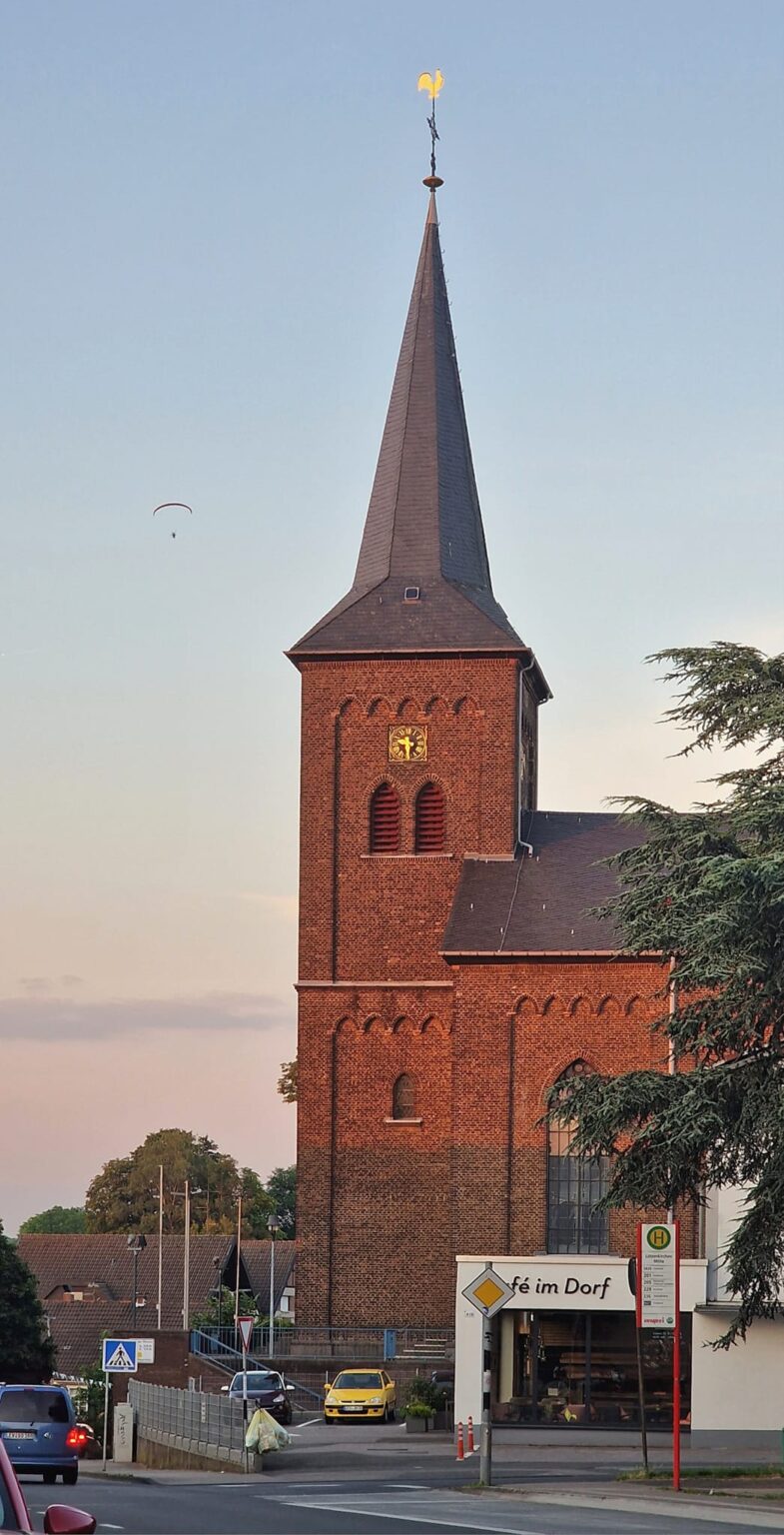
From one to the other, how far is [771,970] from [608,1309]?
20.7m

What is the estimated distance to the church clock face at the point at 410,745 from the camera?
183 ft

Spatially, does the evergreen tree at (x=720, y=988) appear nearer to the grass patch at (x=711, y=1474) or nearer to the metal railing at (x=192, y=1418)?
the grass patch at (x=711, y=1474)

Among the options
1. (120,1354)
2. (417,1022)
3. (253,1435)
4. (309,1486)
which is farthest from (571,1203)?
(309,1486)

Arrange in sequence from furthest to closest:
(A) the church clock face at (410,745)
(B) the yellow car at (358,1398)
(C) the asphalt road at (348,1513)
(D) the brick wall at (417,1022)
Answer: (A) the church clock face at (410,745)
(D) the brick wall at (417,1022)
(B) the yellow car at (358,1398)
(C) the asphalt road at (348,1513)

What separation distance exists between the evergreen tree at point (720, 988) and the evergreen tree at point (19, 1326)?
44171mm

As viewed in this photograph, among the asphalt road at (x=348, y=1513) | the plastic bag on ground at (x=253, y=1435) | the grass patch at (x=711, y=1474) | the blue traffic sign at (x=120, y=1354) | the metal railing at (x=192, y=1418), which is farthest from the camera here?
the blue traffic sign at (x=120, y=1354)

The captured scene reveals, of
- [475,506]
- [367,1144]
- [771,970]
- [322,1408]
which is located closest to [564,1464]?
[771,970]

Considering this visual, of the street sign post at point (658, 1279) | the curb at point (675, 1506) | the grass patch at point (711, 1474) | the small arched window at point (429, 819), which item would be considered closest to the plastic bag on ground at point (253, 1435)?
the grass patch at point (711, 1474)

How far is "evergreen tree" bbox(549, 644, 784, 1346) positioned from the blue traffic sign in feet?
40.2

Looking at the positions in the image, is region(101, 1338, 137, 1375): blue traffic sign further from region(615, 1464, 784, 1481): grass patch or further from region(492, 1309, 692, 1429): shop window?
region(615, 1464, 784, 1481): grass patch

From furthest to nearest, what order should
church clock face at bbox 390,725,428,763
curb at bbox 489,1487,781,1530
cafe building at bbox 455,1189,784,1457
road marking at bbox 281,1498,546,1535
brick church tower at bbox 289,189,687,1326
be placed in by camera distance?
church clock face at bbox 390,725,428,763 → brick church tower at bbox 289,189,687,1326 → cafe building at bbox 455,1189,784,1457 → curb at bbox 489,1487,781,1530 → road marking at bbox 281,1498,546,1535

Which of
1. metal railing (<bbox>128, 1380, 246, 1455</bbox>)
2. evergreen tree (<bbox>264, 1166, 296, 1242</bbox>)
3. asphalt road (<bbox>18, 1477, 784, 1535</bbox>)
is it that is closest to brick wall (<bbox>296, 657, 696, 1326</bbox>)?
metal railing (<bbox>128, 1380, 246, 1455</bbox>)

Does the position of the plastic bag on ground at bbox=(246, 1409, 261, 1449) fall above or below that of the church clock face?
below

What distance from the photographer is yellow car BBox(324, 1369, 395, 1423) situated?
4609 centimetres
